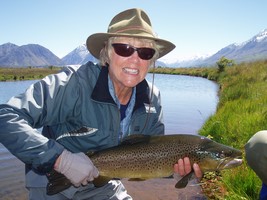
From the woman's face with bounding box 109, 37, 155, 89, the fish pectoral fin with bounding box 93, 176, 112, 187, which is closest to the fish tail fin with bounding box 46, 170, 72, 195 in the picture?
the fish pectoral fin with bounding box 93, 176, 112, 187

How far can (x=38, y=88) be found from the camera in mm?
2742

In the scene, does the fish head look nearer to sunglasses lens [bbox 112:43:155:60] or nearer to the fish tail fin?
sunglasses lens [bbox 112:43:155:60]

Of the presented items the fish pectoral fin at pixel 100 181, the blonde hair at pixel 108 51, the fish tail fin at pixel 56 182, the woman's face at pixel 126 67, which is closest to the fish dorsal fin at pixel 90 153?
the fish pectoral fin at pixel 100 181

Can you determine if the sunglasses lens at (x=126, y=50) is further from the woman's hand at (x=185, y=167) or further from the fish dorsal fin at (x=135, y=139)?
the woman's hand at (x=185, y=167)

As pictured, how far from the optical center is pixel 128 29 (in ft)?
10.5

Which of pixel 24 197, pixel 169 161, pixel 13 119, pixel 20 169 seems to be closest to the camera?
pixel 13 119

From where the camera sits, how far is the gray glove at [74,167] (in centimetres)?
268

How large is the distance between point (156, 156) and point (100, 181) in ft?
2.02

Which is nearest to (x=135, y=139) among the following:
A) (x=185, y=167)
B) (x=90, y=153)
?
(x=90, y=153)

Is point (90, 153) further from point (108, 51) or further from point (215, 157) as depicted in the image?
point (215, 157)

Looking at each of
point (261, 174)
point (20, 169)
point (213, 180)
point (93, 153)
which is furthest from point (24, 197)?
point (261, 174)

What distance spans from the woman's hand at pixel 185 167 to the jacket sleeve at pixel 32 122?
124 cm

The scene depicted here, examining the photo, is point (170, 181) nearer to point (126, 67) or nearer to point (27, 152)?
point (126, 67)

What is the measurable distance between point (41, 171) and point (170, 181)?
16.4 ft
